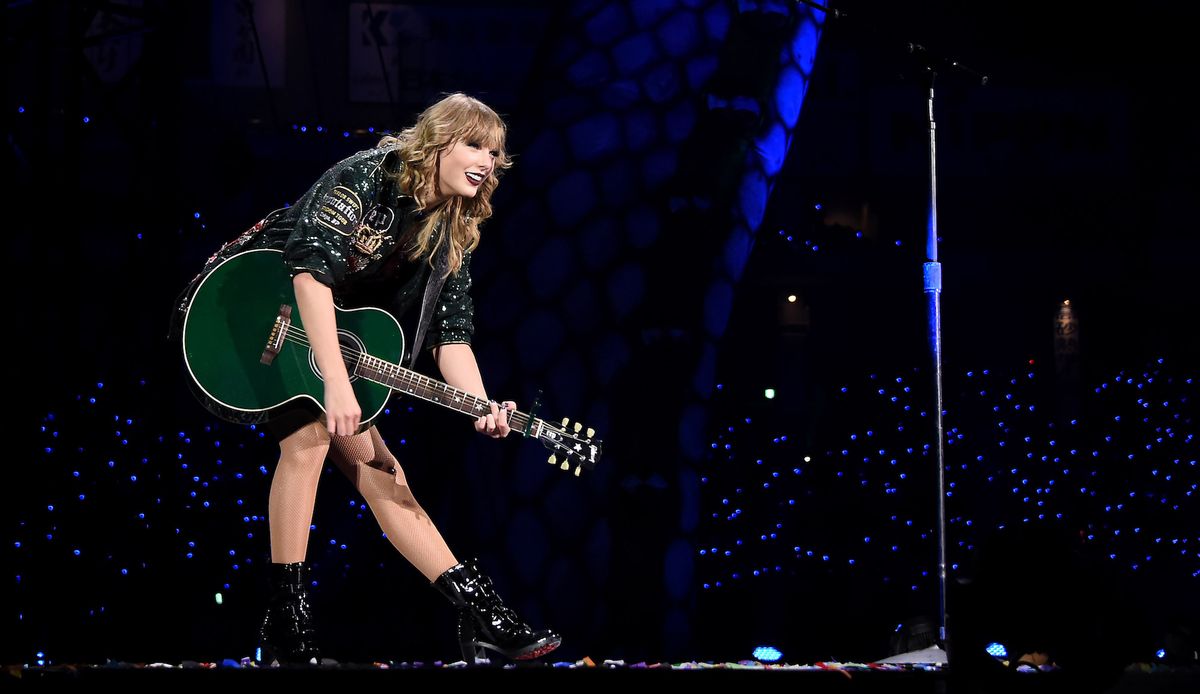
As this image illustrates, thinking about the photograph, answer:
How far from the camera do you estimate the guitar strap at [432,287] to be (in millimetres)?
3131

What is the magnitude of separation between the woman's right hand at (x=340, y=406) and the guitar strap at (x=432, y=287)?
34 centimetres

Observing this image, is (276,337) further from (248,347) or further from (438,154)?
(438,154)

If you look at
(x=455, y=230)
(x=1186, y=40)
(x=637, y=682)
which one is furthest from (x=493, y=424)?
(x=1186, y=40)

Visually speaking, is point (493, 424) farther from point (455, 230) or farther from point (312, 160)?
point (312, 160)

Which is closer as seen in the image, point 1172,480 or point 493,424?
point 493,424

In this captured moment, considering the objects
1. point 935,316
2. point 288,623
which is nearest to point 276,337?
point 288,623

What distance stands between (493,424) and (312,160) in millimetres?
6142

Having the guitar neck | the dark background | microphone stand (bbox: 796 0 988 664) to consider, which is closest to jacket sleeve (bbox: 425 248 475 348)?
the guitar neck

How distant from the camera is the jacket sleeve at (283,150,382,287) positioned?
112 inches

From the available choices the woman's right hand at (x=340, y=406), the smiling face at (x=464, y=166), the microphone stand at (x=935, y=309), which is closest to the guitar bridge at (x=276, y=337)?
the woman's right hand at (x=340, y=406)

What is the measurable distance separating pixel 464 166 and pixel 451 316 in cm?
46

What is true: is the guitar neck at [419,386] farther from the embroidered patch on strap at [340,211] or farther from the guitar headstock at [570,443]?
the embroidered patch on strap at [340,211]

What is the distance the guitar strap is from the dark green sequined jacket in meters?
0.03

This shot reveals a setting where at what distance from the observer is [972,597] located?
2.15 metres
